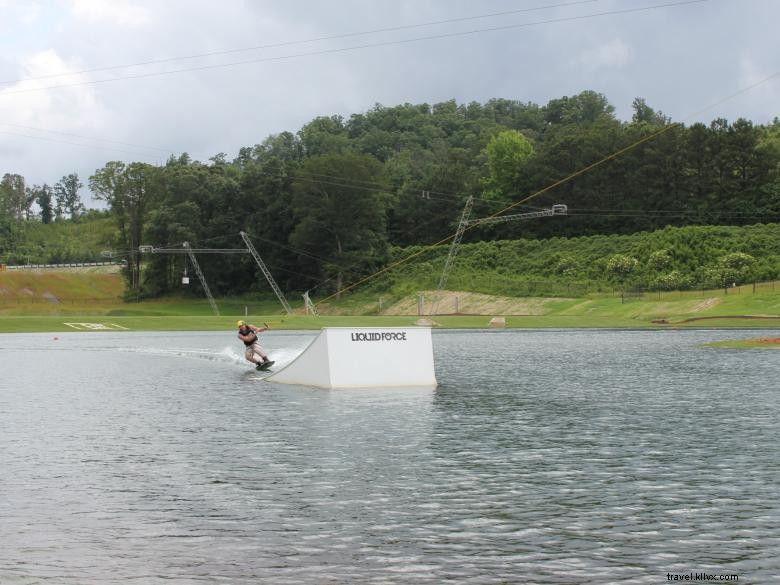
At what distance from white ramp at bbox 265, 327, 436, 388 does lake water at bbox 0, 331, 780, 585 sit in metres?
1.07

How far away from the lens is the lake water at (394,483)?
12.2 metres

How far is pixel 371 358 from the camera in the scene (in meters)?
34.5

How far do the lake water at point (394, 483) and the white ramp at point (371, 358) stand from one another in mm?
1070

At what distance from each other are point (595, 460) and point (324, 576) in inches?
354

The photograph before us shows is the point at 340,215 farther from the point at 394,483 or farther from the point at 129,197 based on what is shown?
the point at 394,483

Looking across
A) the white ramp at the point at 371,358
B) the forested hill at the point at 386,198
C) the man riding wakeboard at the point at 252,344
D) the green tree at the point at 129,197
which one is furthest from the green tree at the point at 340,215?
the white ramp at the point at 371,358

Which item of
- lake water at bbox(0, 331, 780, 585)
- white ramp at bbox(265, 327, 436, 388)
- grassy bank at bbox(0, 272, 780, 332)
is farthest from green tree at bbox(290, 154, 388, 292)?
lake water at bbox(0, 331, 780, 585)

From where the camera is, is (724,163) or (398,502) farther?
(724,163)

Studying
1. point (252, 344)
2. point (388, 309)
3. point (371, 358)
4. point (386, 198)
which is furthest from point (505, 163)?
point (371, 358)

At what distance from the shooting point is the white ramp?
34125mm

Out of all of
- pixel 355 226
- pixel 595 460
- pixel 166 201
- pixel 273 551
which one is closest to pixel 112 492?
pixel 273 551

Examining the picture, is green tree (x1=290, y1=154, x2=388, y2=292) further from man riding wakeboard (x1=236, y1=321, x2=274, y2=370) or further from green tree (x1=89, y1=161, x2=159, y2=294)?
man riding wakeboard (x1=236, y1=321, x2=274, y2=370)

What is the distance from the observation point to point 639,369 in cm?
4166

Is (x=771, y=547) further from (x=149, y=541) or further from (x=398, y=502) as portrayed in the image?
(x=149, y=541)
